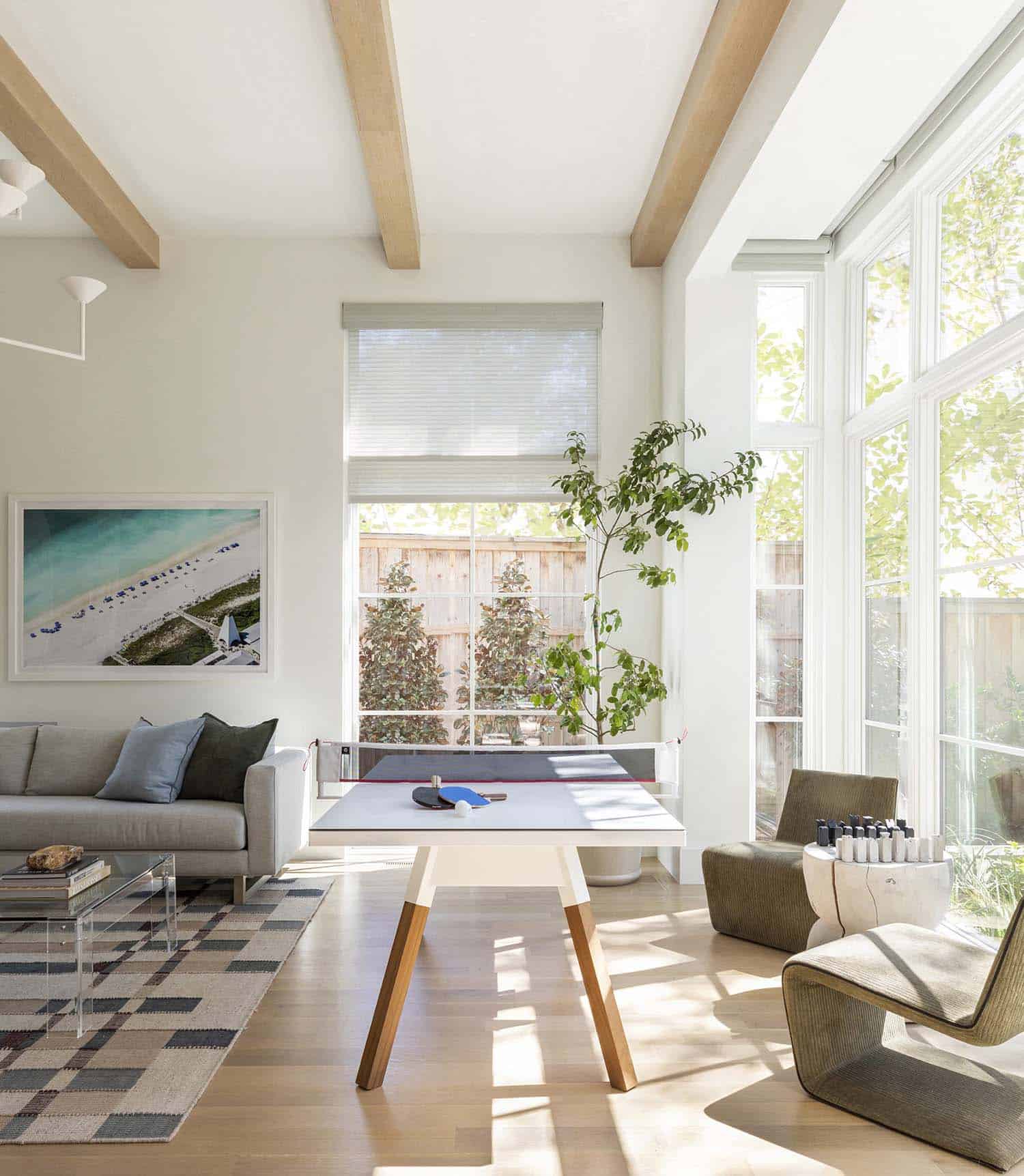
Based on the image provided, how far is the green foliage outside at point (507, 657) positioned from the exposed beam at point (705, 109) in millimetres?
1847

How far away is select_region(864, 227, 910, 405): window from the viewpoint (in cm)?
396

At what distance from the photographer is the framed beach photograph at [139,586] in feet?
16.4

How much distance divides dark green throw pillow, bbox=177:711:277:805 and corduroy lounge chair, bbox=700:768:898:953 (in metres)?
2.05

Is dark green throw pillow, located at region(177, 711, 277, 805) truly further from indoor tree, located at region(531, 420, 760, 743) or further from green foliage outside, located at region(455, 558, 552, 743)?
indoor tree, located at region(531, 420, 760, 743)

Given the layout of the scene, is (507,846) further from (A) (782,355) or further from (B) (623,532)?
(A) (782,355)

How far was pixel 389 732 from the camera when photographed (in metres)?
5.11

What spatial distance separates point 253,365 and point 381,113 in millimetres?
1887

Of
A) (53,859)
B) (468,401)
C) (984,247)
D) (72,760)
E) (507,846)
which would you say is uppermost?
(984,247)

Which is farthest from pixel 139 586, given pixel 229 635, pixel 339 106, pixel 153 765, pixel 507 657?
pixel 339 106

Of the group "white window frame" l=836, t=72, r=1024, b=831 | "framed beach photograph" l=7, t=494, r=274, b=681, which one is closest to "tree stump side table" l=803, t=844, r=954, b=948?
"white window frame" l=836, t=72, r=1024, b=831

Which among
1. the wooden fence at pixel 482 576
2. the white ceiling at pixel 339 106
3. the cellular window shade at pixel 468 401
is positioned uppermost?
the white ceiling at pixel 339 106

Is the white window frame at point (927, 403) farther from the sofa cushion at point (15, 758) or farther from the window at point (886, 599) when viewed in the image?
the sofa cushion at point (15, 758)

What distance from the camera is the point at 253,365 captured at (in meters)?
5.07

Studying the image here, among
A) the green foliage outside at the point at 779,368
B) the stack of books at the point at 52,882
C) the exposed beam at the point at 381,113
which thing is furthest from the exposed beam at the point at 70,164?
the green foliage outside at the point at 779,368
